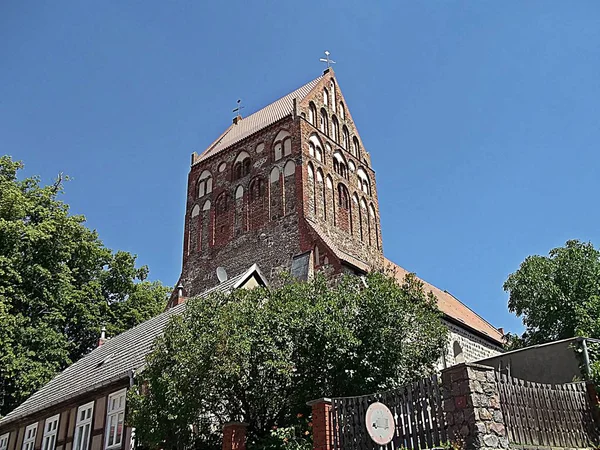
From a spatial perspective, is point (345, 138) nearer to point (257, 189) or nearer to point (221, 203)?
point (257, 189)

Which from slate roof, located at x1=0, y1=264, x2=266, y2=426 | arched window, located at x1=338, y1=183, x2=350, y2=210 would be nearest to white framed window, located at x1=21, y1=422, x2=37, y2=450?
slate roof, located at x1=0, y1=264, x2=266, y2=426

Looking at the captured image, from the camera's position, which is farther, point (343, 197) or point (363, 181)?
point (363, 181)

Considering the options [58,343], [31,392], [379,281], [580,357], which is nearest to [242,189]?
[58,343]

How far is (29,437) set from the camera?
19047mm

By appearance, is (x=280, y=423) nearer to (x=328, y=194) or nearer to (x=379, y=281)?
(x=379, y=281)

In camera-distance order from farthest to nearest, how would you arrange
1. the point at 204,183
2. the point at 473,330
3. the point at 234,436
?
the point at 204,183, the point at 473,330, the point at 234,436

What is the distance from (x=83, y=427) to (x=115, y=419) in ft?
5.72

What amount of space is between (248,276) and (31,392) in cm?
1183

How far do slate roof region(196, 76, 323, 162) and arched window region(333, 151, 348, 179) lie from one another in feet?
10.3

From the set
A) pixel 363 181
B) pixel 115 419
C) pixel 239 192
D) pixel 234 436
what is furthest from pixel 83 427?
pixel 363 181

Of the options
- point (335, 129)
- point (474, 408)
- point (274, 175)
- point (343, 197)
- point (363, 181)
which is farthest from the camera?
point (363, 181)

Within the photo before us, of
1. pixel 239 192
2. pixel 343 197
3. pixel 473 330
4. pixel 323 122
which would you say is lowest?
pixel 473 330

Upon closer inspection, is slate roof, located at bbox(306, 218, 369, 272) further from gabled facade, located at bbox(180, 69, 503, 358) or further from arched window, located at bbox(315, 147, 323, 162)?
arched window, located at bbox(315, 147, 323, 162)

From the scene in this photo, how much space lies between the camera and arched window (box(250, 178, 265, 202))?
94.2 ft
